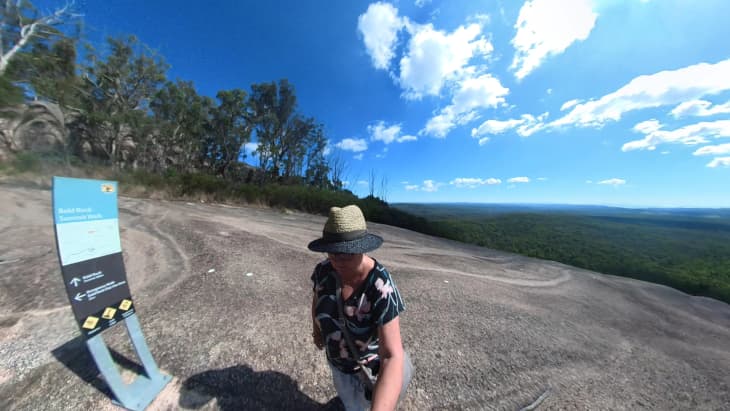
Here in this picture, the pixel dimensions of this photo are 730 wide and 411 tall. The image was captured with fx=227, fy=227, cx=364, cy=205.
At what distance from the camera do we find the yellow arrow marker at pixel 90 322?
147cm

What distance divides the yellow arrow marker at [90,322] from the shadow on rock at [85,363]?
69 centimetres

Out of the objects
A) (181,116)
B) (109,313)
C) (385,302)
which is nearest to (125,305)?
(109,313)

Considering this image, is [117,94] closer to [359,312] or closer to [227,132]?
[227,132]

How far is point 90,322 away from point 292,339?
5.43 ft

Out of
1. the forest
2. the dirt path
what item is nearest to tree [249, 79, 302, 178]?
the forest

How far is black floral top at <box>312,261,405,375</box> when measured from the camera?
1.21 metres

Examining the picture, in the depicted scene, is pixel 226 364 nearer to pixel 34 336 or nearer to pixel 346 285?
pixel 346 285

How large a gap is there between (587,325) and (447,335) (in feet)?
10.2

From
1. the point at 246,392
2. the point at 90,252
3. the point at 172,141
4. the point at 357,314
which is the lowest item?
the point at 246,392

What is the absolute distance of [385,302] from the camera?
1.19m

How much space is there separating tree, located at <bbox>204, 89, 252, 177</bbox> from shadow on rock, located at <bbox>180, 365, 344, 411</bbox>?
28.5 meters

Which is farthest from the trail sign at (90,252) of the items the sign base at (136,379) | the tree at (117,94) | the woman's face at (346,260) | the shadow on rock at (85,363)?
the tree at (117,94)

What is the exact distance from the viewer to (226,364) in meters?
2.12

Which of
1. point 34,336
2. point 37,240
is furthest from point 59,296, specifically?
point 37,240
